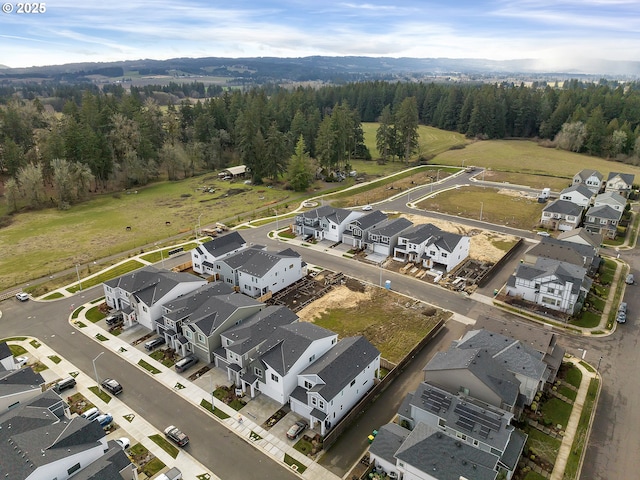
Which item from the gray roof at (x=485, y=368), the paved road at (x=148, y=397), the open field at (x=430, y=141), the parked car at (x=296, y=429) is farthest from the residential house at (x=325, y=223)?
the open field at (x=430, y=141)

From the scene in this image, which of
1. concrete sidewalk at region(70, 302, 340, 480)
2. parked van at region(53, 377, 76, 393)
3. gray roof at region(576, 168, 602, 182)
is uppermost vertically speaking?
gray roof at region(576, 168, 602, 182)

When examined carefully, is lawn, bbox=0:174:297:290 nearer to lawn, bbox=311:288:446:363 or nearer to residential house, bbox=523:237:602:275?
lawn, bbox=311:288:446:363

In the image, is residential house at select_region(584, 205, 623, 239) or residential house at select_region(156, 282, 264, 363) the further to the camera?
residential house at select_region(584, 205, 623, 239)

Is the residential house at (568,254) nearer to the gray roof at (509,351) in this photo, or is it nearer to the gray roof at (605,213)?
the gray roof at (605,213)

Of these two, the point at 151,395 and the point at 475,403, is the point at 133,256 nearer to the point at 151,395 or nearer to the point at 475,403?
the point at 151,395

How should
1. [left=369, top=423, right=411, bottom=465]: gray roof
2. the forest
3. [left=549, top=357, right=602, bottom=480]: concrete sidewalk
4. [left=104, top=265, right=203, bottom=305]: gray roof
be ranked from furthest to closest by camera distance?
1. the forest
2. [left=104, top=265, right=203, bottom=305]: gray roof
3. [left=549, top=357, right=602, bottom=480]: concrete sidewalk
4. [left=369, top=423, right=411, bottom=465]: gray roof

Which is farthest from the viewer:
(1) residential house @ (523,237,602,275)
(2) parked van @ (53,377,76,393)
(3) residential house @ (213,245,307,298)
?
(1) residential house @ (523,237,602,275)

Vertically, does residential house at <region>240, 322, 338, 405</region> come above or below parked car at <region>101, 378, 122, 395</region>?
above

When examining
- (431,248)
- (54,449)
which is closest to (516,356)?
(431,248)

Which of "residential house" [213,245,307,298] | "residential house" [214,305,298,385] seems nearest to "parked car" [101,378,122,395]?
"residential house" [214,305,298,385]
